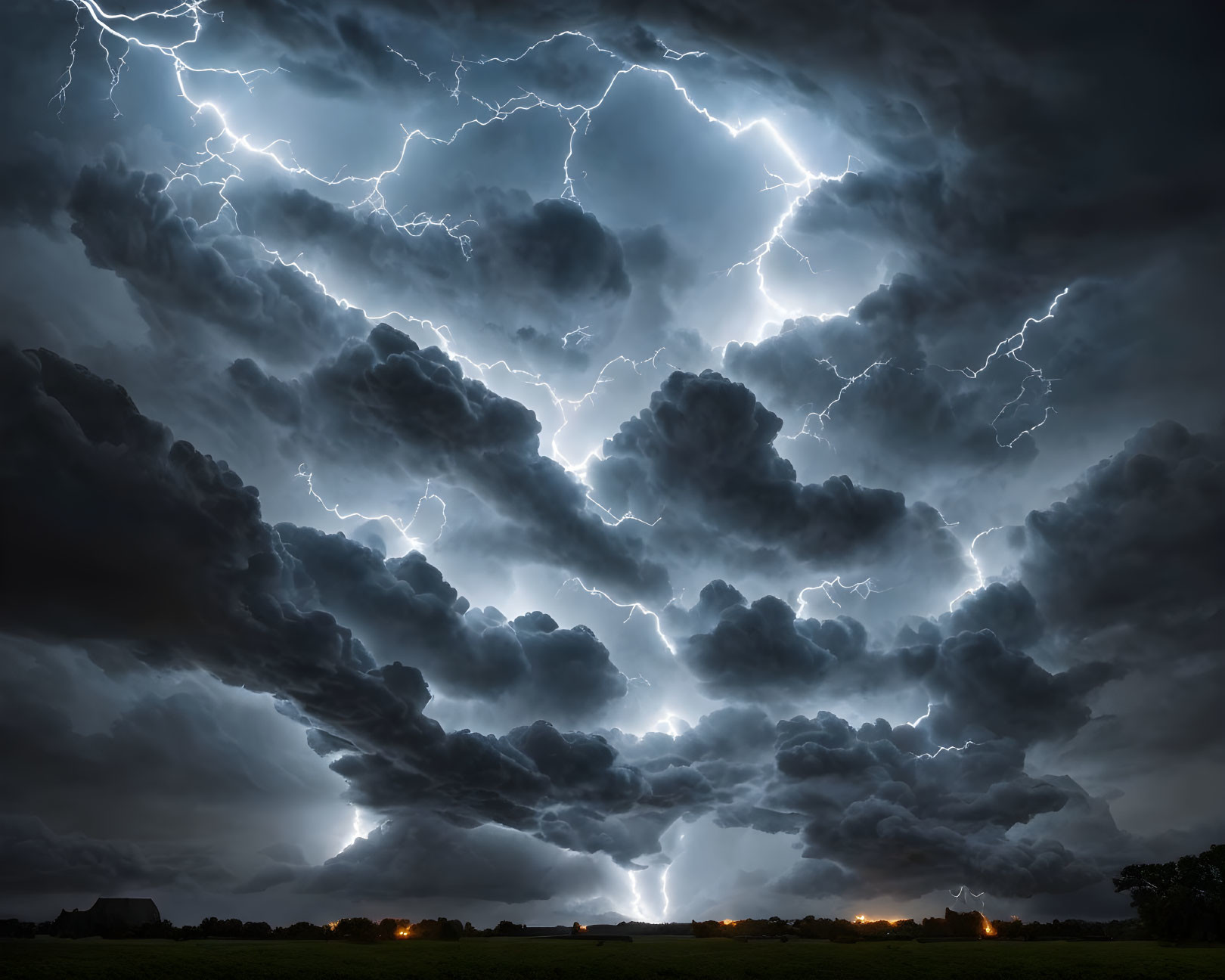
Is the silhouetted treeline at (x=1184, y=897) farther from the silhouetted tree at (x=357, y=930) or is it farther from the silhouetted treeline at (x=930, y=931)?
the silhouetted tree at (x=357, y=930)

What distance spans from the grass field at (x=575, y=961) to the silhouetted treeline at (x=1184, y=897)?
1022 cm

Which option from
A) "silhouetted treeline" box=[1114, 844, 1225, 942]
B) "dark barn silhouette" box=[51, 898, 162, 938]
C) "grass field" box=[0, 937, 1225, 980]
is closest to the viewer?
"grass field" box=[0, 937, 1225, 980]

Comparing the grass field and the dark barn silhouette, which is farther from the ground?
the dark barn silhouette

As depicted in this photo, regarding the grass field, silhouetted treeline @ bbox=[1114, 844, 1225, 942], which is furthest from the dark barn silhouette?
silhouetted treeline @ bbox=[1114, 844, 1225, 942]

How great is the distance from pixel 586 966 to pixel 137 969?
31.9 m

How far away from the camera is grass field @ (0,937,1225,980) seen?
2219 inches

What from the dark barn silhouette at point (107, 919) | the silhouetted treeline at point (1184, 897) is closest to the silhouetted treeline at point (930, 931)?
the silhouetted treeline at point (1184, 897)

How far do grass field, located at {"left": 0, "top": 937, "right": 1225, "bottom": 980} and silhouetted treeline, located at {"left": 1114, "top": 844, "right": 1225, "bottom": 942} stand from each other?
10219 millimetres

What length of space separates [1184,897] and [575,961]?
67.3 meters

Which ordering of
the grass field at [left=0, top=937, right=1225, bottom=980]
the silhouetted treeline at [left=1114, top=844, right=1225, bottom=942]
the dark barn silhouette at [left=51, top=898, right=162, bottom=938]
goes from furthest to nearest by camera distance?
the silhouetted treeline at [left=1114, top=844, right=1225, bottom=942] → the dark barn silhouette at [left=51, top=898, right=162, bottom=938] → the grass field at [left=0, top=937, right=1225, bottom=980]

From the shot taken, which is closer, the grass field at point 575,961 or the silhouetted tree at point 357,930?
the grass field at point 575,961

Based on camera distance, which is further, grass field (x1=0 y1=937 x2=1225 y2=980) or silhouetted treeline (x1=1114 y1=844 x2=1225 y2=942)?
silhouetted treeline (x1=1114 y1=844 x2=1225 y2=942)

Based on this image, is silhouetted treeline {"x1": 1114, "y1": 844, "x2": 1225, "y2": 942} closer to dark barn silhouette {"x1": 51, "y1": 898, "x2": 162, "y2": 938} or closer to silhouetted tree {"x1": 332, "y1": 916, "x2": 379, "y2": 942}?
silhouetted tree {"x1": 332, "y1": 916, "x2": 379, "y2": 942}

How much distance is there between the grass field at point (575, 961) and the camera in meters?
56.4
